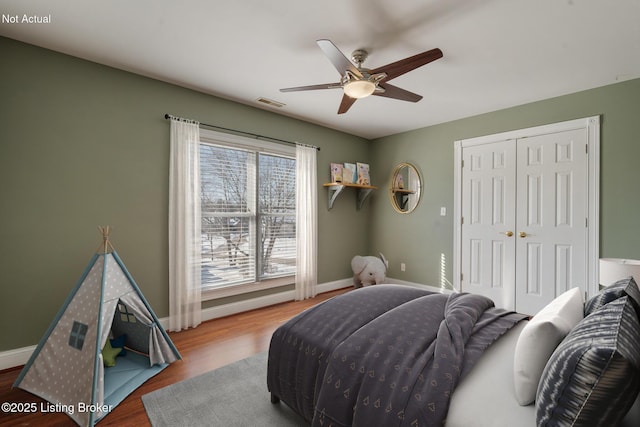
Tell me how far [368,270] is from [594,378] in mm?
3751

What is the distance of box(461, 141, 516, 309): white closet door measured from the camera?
3818 millimetres

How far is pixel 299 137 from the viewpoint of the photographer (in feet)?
14.3

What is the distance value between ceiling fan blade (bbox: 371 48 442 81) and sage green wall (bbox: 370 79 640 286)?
7.81 feet

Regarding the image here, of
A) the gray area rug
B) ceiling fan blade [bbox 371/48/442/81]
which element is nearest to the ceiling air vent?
ceiling fan blade [bbox 371/48/442/81]

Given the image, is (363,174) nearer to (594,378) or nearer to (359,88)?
(359,88)

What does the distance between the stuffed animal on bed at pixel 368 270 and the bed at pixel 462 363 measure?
2.57m

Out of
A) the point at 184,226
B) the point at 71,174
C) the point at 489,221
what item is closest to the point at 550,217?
the point at 489,221

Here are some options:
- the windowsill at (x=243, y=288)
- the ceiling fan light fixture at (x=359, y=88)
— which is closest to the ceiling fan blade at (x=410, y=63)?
the ceiling fan light fixture at (x=359, y=88)

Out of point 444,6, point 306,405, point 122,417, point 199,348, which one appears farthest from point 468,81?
point 122,417

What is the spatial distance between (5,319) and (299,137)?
11.6 feet

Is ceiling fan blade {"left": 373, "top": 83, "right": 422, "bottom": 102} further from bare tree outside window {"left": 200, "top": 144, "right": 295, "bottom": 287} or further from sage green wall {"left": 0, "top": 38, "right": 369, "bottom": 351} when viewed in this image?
sage green wall {"left": 0, "top": 38, "right": 369, "bottom": 351}

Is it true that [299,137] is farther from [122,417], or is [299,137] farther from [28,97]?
[122,417]

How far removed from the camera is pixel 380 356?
1.38 metres

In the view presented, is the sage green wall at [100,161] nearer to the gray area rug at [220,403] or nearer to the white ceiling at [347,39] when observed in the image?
the white ceiling at [347,39]
